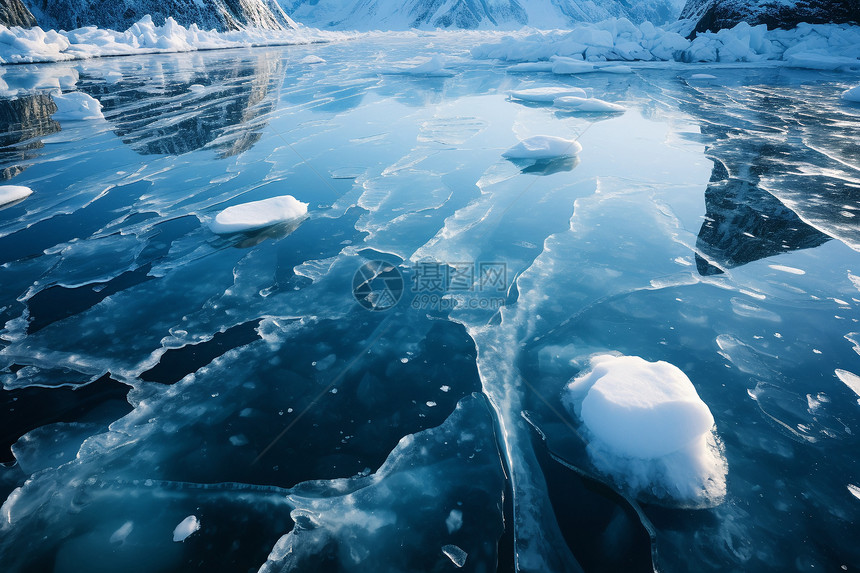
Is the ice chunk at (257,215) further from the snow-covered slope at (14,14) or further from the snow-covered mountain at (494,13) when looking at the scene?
the snow-covered mountain at (494,13)

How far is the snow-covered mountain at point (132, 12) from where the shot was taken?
1663 inches

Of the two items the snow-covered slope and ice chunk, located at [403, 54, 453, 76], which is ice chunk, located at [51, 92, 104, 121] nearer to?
ice chunk, located at [403, 54, 453, 76]

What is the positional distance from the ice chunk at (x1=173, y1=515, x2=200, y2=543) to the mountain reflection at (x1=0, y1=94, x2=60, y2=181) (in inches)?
297

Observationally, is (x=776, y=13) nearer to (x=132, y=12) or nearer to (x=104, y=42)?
(x=104, y=42)

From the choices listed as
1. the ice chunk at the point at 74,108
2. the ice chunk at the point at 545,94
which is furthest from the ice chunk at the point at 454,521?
the ice chunk at the point at 74,108

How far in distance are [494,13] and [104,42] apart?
11548 cm

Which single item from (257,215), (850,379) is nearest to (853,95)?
(850,379)

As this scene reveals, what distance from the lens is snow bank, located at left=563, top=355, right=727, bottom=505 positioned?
1866 mm

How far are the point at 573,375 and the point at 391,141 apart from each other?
20.4 feet

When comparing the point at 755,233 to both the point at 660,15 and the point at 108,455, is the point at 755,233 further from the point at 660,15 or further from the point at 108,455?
the point at 660,15

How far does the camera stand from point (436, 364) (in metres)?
2.68

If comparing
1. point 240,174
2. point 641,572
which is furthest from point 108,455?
point 240,174

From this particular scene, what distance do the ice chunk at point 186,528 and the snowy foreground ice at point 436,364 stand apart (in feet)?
0.03

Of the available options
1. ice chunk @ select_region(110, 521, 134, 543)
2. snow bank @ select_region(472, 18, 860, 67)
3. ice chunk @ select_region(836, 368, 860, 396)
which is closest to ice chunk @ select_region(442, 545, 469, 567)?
ice chunk @ select_region(110, 521, 134, 543)
